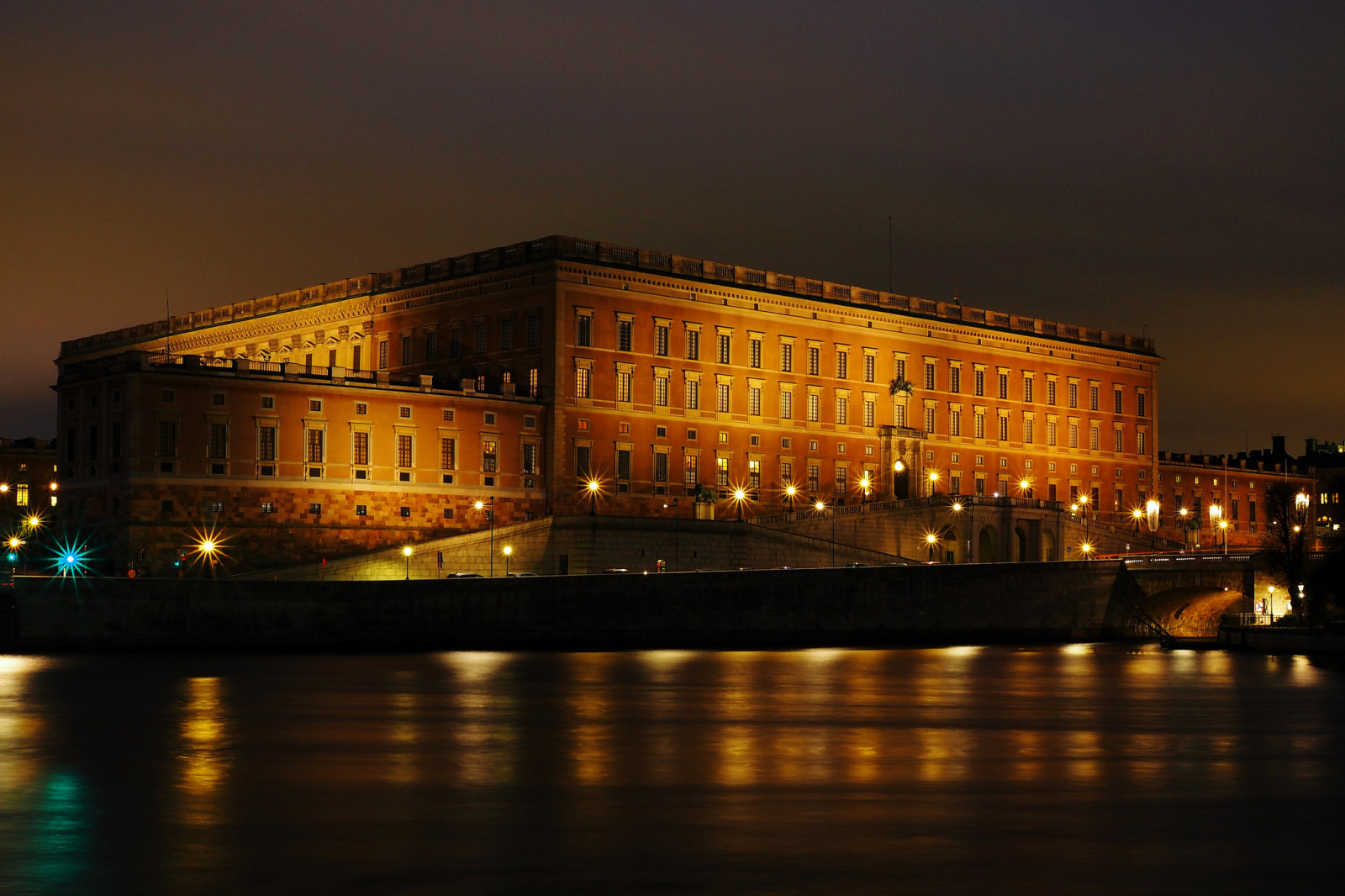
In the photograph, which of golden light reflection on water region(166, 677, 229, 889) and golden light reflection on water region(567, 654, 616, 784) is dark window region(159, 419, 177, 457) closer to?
golden light reflection on water region(567, 654, 616, 784)

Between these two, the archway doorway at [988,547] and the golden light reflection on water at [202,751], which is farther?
the archway doorway at [988,547]

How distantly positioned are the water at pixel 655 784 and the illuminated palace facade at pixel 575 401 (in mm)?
25895

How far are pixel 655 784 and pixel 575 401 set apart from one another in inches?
2442

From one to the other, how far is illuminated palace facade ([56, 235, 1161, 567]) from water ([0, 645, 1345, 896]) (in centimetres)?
2589

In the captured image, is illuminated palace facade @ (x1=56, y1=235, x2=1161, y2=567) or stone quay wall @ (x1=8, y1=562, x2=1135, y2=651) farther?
illuminated palace facade @ (x1=56, y1=235, x2=1161, y2=567)

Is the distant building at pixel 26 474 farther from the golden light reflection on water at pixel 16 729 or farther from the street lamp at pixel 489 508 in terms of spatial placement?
the golden light reflection on water at pixel 16 729

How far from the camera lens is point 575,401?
90188 millimetres

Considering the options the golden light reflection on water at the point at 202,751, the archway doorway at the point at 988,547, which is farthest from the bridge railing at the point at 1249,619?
the golden light reflection on water at the point at 202,751

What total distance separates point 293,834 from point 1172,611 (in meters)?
67.4

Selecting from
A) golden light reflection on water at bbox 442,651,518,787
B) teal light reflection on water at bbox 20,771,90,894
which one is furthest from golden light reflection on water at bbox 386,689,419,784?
teal light reflection on water at bbox 20,771,90,894

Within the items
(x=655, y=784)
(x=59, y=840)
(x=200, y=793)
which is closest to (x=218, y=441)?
(x=200, y=793)

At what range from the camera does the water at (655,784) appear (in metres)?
21.2

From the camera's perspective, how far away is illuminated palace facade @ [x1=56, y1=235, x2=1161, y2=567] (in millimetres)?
78438

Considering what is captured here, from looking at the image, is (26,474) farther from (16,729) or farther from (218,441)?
(16,729)
